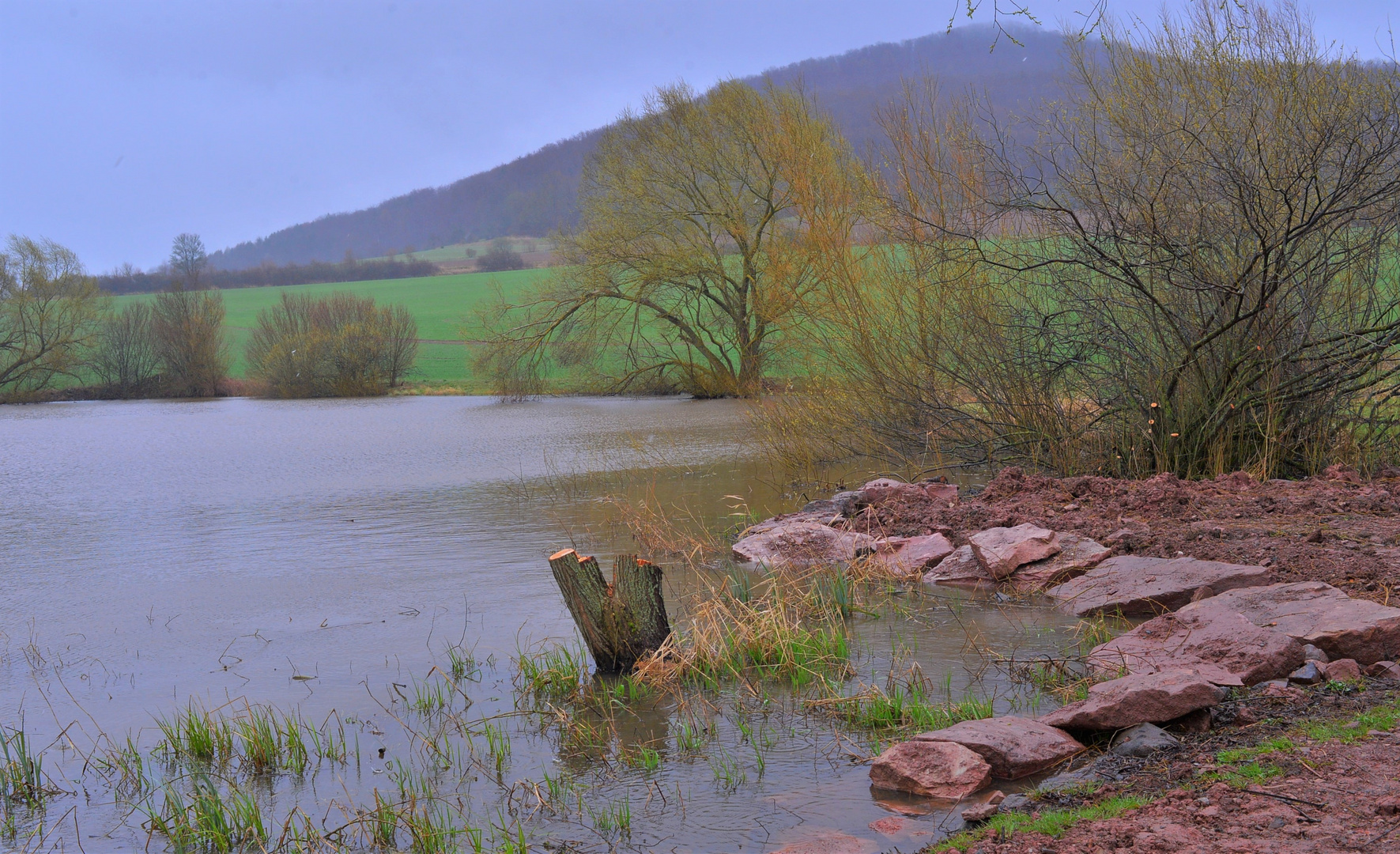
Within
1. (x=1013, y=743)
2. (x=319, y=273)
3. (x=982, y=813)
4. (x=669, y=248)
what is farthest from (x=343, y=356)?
(x=319, y=273)

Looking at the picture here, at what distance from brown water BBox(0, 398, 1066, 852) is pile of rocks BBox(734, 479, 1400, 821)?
0.32 m

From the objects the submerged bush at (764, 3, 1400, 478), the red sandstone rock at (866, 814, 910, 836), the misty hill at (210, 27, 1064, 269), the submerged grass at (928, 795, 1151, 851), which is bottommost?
the red sandstone rock at (866, 814, 910, 836)

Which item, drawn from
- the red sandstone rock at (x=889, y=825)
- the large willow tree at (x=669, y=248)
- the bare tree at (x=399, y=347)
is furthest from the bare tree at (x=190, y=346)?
the red sandstone rock at (x=889, y=825)

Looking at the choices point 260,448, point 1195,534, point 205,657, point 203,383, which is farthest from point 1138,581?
point 203,383

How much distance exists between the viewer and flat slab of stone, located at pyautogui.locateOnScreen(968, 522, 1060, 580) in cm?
745

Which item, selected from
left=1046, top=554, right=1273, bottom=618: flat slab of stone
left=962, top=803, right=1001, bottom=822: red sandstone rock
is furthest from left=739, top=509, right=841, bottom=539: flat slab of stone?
left=962, top=803, right=1001, bottom=822: red sandstone rock

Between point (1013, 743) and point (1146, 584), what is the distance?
2.93 meters

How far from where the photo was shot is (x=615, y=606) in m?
5.94

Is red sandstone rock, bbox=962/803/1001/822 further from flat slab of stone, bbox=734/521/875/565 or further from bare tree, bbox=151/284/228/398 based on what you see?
bare tree, bbox=151/284/228/398

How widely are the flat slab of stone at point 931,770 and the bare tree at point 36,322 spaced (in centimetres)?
5318

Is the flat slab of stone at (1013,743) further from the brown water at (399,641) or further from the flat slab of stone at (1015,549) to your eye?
the flat slab of stone at (1015,549)

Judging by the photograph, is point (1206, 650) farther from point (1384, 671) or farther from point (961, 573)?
point (961, 573)

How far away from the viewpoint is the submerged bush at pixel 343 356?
43469mm

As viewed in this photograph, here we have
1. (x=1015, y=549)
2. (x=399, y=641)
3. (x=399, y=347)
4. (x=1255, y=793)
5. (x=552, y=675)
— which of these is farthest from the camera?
(x=399, y=347)
